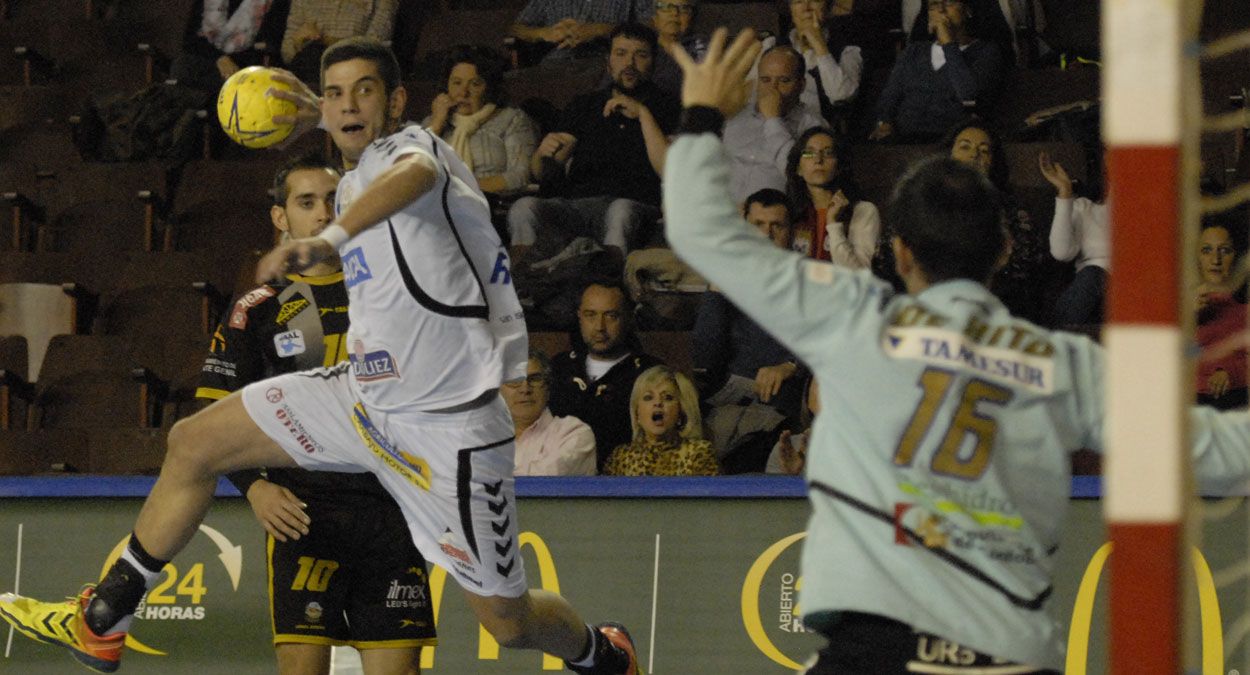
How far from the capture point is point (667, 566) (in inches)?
295

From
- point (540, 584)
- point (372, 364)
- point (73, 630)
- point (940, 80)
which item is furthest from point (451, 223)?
point (940, 80)

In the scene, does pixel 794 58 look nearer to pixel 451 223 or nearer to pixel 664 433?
pixel 664 433

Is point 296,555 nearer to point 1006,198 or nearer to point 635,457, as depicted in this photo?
point 635,457

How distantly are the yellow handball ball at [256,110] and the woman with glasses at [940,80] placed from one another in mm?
5007

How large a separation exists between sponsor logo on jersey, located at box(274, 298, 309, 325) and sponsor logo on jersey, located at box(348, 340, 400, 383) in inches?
32.7

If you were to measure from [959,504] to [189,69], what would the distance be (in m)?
9.26

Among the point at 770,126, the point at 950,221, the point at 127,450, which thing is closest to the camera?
the point at 950,221

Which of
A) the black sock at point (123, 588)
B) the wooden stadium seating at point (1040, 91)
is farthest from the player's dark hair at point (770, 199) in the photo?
the black sock at point (123, 588)

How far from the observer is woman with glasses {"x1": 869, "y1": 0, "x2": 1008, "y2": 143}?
396 inches

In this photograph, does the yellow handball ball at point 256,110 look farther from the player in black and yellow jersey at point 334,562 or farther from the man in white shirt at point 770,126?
the man in white shirt at point 770,126

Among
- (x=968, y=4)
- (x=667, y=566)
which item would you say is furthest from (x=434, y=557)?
(x=968, y=4)

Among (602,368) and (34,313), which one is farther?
(34,313)

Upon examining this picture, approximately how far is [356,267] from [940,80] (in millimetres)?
5345

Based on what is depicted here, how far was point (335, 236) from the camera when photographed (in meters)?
4.50
